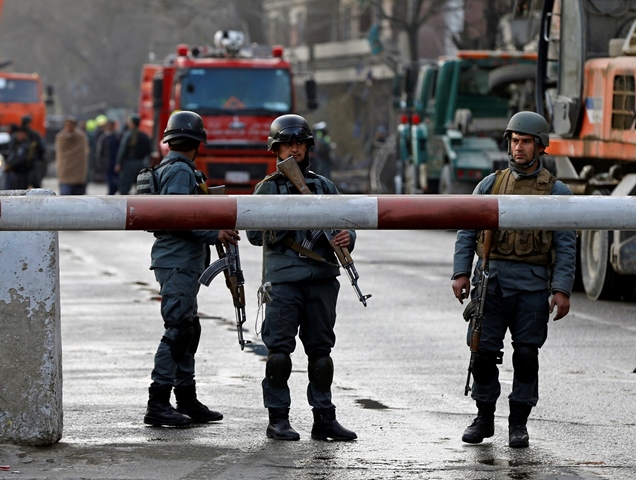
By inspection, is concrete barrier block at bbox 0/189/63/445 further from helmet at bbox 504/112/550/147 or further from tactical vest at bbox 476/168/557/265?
helmet at bbox 504/112/550/147

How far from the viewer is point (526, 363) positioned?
745cm

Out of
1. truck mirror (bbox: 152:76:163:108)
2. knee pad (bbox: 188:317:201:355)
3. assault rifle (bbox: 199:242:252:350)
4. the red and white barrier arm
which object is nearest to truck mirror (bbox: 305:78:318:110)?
truck mirror (bbox: 152:76:163:108)

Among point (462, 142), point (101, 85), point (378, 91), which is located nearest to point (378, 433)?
point (462, 142)

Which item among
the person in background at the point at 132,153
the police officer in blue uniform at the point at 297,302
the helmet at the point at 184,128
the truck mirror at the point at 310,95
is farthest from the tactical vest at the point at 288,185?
the truck mirror at the point at 310,95

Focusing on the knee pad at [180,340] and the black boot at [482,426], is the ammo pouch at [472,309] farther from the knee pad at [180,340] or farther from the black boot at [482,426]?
the knee pad at [180,340]

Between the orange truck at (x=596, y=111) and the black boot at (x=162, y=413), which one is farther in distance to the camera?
the orange truck at (x=596, y=111)

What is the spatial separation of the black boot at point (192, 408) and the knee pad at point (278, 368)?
565mm

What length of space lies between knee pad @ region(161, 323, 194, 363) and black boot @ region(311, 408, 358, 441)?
0.83 meters

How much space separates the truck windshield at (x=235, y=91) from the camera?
26703 millimetres

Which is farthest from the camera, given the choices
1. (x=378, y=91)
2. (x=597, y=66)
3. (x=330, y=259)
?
(x=378, y=91)

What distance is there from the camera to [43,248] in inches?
283

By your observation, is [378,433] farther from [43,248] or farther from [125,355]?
[125,355]

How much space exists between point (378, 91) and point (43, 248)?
173 ft

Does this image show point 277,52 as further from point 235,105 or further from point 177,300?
point 177,300
